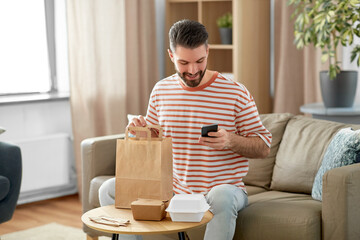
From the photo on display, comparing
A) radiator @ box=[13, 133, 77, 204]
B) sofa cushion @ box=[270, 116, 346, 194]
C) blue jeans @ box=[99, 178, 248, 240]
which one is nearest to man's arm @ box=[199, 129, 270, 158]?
blue jeans @ box=[99, 178, 248, 240]

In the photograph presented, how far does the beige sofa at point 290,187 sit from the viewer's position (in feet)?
7.66

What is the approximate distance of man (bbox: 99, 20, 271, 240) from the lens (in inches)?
89.1

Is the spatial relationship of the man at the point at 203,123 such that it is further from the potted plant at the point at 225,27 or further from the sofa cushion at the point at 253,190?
the potted plant at the point at 225,27

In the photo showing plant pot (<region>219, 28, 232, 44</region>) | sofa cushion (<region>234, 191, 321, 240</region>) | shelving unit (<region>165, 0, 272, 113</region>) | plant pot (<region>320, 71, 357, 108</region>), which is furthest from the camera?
plant pot (<region>219, 28, 232, 44</region>)

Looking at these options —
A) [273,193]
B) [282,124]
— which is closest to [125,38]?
[282,124]

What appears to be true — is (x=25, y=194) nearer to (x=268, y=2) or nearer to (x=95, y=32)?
(x=95, y=32)

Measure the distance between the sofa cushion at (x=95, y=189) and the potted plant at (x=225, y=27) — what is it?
71.9 inches

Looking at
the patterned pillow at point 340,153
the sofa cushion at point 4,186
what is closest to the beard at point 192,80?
the patterned pillow at point 340,153

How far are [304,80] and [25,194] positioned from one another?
214 centimetres

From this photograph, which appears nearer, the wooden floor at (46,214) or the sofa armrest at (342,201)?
the sofa armrest at (342,201)

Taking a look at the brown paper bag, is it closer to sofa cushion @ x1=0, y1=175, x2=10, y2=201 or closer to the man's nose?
the man's nose

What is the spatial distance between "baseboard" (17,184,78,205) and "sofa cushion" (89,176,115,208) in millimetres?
1321

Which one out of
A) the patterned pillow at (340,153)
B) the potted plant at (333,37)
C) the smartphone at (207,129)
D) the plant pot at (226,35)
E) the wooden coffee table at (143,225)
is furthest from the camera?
the plant pot at (226,35)

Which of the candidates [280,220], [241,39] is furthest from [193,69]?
[241,39]
